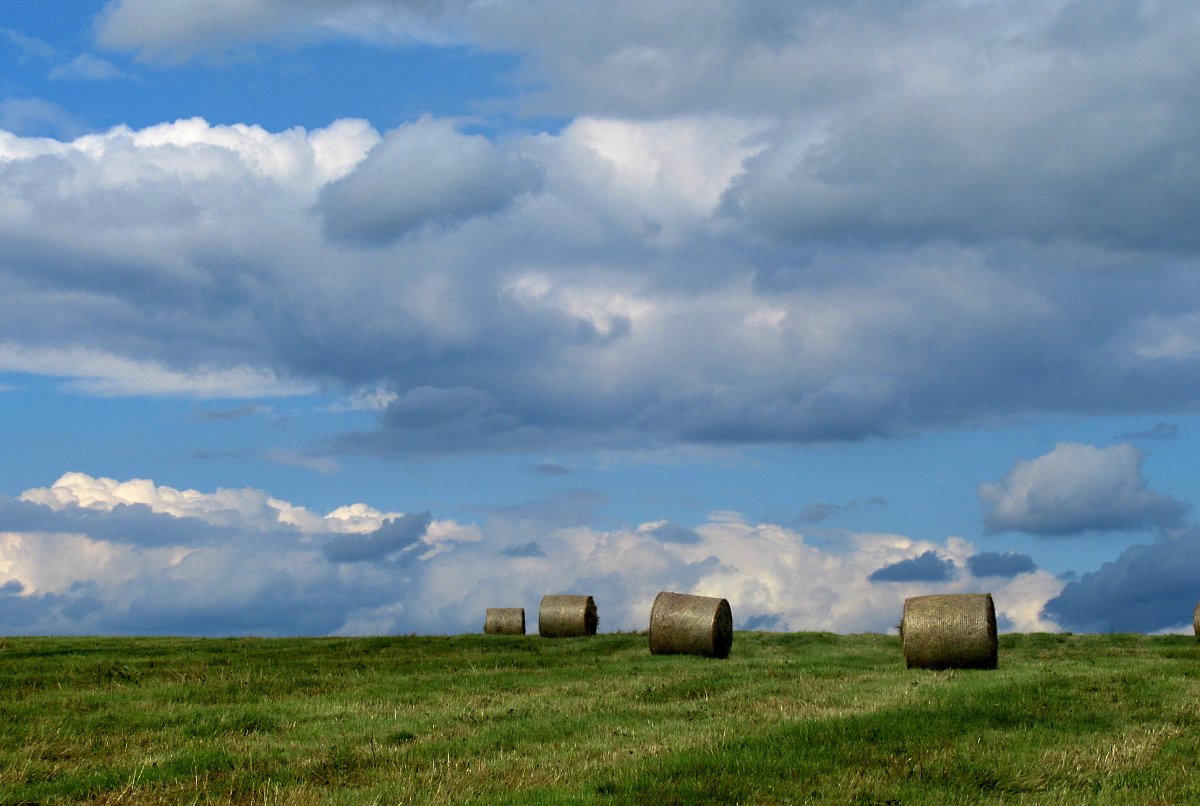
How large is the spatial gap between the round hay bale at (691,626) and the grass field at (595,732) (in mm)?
2774

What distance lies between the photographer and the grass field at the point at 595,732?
47.4 feet

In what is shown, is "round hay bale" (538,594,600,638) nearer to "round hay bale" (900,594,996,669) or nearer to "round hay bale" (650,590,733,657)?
"round hay bale" (650,590,733,657)

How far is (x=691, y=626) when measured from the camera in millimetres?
34438

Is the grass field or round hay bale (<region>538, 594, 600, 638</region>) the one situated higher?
round hay bale (<region>538, 594, 600, 638</region>)

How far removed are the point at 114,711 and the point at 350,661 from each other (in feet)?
38.6

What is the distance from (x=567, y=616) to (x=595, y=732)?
27998 millimetres

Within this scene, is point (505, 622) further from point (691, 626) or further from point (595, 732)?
point (595, 732)

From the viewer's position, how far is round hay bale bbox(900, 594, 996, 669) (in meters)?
29.6

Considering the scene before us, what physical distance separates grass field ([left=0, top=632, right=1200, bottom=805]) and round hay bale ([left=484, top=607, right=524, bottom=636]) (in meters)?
18.3

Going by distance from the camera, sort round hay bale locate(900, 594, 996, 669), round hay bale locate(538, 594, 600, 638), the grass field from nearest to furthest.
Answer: the grass field
round hay bale locate(900, 594, 996, 669)
round hay bale locate(538, 594, 600, 638)

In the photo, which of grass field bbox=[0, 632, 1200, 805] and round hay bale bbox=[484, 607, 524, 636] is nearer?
grass field bbox=[0, 632, 1200, 805]

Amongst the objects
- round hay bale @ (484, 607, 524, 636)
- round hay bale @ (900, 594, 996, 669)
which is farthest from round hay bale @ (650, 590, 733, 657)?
round hay bale @ (484, 607, 524, 636)

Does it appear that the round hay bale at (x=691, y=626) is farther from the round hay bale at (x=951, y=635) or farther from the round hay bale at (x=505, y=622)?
the round hay bale at (x=505, y=622)

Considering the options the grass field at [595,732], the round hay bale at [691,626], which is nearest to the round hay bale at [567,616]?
the round hay bale at [691,626]
